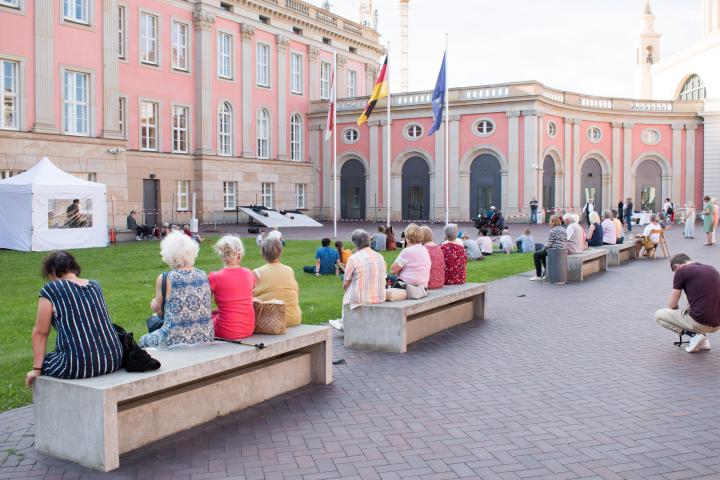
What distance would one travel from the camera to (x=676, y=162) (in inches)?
1896

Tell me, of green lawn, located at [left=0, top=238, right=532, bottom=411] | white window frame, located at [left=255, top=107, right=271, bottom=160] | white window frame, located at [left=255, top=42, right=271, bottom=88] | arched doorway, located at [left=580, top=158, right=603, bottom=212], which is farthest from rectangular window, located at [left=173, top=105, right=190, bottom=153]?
arched doorway, located at [left=580, top=158, right=603, bottom=212]

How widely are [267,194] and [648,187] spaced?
87.0ft

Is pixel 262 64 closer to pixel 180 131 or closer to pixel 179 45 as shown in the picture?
pixel 179 45

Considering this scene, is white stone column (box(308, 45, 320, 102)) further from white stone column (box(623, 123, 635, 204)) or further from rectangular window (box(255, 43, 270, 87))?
white stone column (box(623, 123, 635, 204))

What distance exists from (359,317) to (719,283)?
4.74 m

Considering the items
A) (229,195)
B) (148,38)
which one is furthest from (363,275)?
(229,195)

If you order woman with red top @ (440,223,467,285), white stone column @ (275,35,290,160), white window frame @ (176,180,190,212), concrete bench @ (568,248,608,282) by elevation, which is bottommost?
concrete bench @ (568,248,608,282)

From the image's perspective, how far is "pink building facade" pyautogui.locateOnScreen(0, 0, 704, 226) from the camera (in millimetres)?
30719

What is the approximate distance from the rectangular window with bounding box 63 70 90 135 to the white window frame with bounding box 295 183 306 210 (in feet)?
64.7

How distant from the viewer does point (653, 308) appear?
12.9 meters

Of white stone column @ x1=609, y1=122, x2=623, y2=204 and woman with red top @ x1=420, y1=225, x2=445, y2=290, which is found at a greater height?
white stone column @ x1=609, y1=122, x2=623, y2=204

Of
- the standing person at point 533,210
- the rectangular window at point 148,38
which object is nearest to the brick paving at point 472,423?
the standing person at point 533,210

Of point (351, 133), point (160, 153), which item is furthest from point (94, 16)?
point (351, 133)

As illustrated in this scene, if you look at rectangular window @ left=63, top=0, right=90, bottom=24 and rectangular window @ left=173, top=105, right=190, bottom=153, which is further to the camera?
rectangular window @ left=173, top=105, right=190, bottom=153
